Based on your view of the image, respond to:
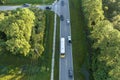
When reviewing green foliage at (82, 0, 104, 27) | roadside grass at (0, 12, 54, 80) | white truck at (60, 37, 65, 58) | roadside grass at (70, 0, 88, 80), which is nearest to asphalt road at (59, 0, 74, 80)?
white truck at (60, 37, 65, 58)

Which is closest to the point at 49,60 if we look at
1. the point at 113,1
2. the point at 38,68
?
the point at 38,68

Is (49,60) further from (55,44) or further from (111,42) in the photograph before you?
(111,42)

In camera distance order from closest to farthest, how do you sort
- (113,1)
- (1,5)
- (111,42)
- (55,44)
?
(111,42), (55,44), (113,1), (1,5)

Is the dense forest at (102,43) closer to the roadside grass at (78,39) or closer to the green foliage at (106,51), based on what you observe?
the green foliage at (106,51)

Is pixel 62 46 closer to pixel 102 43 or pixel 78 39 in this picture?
pixel 78 39

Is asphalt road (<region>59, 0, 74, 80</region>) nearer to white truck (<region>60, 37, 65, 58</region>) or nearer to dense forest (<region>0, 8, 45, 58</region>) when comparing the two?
white truck (<region>60, 37, 65, 58</region>)

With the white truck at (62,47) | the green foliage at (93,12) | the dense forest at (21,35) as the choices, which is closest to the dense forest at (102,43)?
the green foliage at (93,12)
